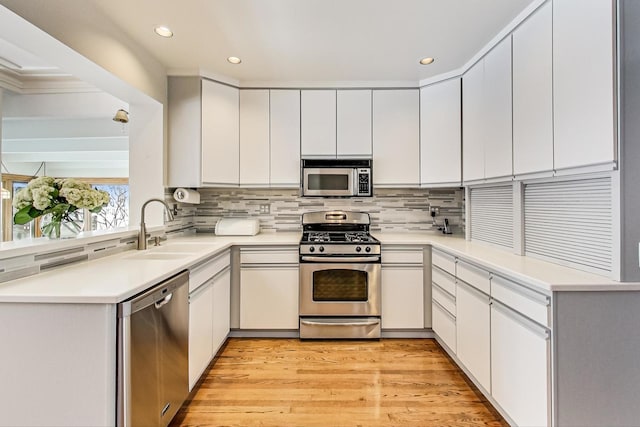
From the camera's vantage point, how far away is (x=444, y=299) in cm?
241

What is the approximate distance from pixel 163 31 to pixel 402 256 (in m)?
2.56

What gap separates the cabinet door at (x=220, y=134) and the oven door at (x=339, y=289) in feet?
3.84

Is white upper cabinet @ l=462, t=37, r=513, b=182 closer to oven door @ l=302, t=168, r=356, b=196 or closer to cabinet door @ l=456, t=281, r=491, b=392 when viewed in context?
cabinet door @ l=456, t=281, r=491, b=392

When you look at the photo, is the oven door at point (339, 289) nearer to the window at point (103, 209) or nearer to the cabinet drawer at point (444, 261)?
the cabinet drawer at point (444, 261)

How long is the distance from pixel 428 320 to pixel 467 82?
6.96 feet

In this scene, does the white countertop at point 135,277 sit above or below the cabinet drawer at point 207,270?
above

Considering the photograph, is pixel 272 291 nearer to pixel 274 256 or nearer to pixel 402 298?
pixel 274 256

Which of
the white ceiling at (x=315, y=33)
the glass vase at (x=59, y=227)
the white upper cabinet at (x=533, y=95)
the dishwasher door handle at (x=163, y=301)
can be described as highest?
the white ceiling at (x=315, y=33)

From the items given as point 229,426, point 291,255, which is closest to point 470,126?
point 291,255

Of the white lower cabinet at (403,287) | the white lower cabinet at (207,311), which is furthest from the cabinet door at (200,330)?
the white lower cabinet at (403,287)

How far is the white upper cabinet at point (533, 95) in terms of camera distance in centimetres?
163

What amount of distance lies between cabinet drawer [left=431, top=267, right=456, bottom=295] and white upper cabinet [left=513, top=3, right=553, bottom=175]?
0.89 m

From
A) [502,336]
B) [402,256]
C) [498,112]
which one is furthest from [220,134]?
[502,336]

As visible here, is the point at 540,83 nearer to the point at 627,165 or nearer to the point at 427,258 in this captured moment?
the point at 627,165
